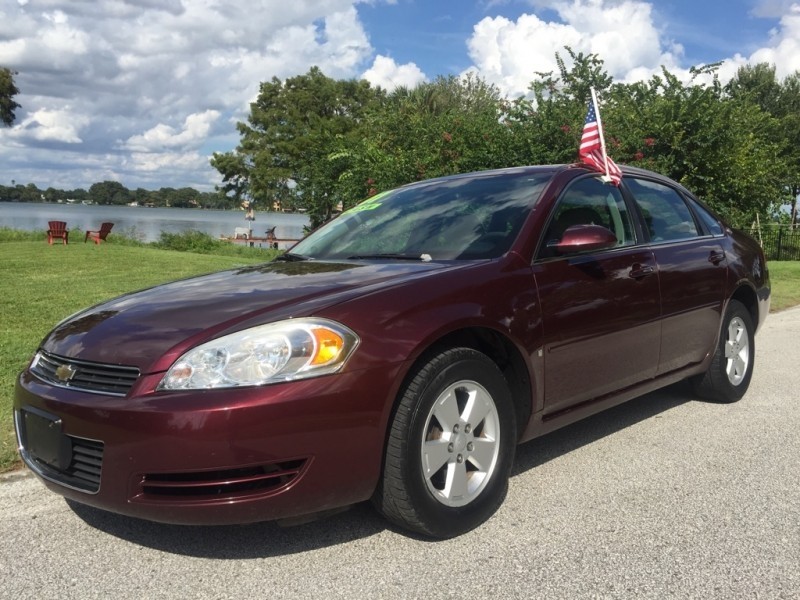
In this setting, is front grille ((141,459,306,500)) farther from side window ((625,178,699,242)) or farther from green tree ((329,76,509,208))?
green tree ((329,76,509,208))

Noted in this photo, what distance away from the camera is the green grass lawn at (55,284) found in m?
5.83

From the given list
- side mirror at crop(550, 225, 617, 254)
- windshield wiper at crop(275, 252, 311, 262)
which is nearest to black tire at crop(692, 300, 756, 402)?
side mirror at crop(550, 225, 617, 254)

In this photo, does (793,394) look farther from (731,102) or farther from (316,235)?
(731,102)

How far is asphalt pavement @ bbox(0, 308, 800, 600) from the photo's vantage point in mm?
2588

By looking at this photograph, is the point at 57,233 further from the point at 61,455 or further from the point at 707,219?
the point at 61,455

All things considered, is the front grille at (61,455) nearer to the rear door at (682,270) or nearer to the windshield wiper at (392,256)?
the windshield wiper at (392,256)

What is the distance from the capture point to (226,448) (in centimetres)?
245

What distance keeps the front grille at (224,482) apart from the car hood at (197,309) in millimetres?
400

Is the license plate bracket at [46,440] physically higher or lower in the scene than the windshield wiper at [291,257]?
lower

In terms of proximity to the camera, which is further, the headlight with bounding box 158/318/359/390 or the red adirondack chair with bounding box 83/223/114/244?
the red adirondack chair with bounding box 83/223/114/244

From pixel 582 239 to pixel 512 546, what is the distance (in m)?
1.47

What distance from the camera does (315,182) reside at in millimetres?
25562

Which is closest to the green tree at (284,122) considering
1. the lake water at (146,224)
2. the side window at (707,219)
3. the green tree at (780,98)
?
the lake water at (146,224)

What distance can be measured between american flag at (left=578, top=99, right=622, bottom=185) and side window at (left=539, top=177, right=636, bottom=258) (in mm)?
79
